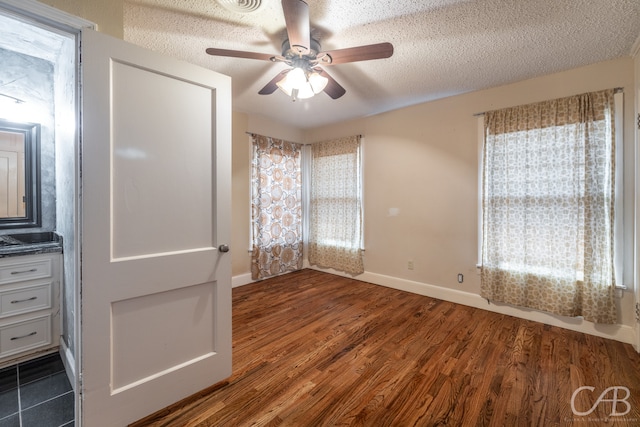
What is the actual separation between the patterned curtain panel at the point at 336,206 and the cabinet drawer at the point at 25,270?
127 inches

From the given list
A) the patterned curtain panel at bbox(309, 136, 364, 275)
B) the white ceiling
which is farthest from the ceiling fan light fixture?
the patterned curtain panel at bbox(309, 136, 364, 275)

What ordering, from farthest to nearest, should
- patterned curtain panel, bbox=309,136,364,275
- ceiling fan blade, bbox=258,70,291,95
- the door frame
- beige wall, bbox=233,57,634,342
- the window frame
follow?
1. patterned curtain panel, bbox=309,136,364,275
2. beige wall, bbox=233,57,634,342
3. the window frame
4. ceiling fan blade, bbox=258,70,291,95
5. the door frame

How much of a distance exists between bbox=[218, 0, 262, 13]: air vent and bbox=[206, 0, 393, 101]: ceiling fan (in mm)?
236

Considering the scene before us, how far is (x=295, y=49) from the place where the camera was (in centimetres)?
170

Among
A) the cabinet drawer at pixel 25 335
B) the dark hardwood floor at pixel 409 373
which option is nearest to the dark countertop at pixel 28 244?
the cabinet drawer at pixel 25 335

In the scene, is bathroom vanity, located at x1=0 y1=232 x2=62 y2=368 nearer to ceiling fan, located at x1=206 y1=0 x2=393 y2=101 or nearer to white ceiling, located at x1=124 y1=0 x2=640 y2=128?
white ceiling, located at x1=124 y1=0 x2=640 y2=128

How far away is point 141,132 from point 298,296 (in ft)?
8.29

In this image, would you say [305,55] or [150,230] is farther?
[305,55]

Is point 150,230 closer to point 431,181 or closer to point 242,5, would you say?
point 242,5

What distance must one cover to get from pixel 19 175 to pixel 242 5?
7.41 ft

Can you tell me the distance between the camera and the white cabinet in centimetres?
180

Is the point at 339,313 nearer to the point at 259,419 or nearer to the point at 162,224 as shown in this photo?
the point at 259,419

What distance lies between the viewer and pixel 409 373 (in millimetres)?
1822

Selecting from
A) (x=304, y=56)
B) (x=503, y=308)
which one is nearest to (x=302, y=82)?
(x=304, y=56)
